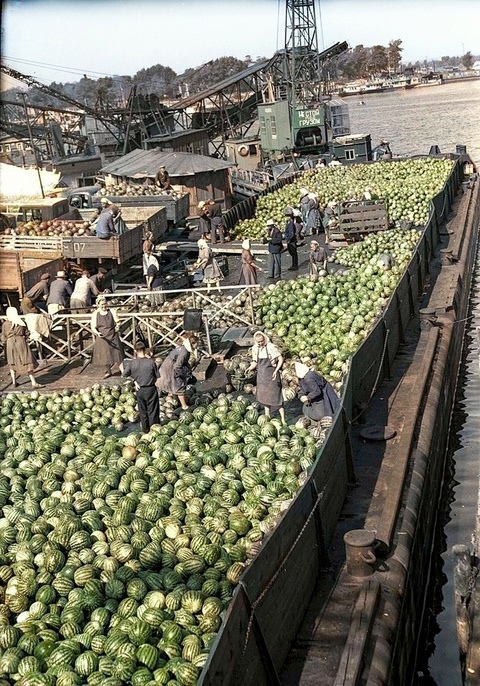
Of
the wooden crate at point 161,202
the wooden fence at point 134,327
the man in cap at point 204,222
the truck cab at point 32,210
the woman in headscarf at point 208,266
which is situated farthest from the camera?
the man in cap at point 204,222

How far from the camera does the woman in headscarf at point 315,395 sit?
12.4 m

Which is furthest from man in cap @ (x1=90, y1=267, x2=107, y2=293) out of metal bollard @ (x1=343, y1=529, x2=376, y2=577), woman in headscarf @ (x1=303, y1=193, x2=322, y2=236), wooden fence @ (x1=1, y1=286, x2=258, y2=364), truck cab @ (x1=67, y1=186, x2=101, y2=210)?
metal bollard @ (x1=343, y1=529, x2=376, y2=577)

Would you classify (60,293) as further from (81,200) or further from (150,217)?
(81,200)

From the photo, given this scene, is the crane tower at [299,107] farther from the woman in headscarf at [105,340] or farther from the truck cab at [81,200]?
the woman in headscarf at [105,340]

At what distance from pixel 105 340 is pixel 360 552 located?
8.93 metres

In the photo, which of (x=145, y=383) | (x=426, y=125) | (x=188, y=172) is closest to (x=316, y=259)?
(x=145, y=383)

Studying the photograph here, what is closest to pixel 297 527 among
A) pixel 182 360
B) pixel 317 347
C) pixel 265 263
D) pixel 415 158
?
pixel 182 360

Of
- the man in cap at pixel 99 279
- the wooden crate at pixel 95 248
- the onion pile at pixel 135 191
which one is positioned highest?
the onion pile at pixel 135 191

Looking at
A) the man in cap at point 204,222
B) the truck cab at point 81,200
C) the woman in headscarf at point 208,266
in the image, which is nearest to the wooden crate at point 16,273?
the woman in headscarf at point 208,266

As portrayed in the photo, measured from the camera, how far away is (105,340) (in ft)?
54.9

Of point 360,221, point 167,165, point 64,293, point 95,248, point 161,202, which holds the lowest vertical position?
point 360,221

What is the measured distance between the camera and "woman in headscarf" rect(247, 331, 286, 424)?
1338 centimetres

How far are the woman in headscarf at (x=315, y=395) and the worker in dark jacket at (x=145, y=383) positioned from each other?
7.91 ft

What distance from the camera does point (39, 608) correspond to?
8.36 metres
